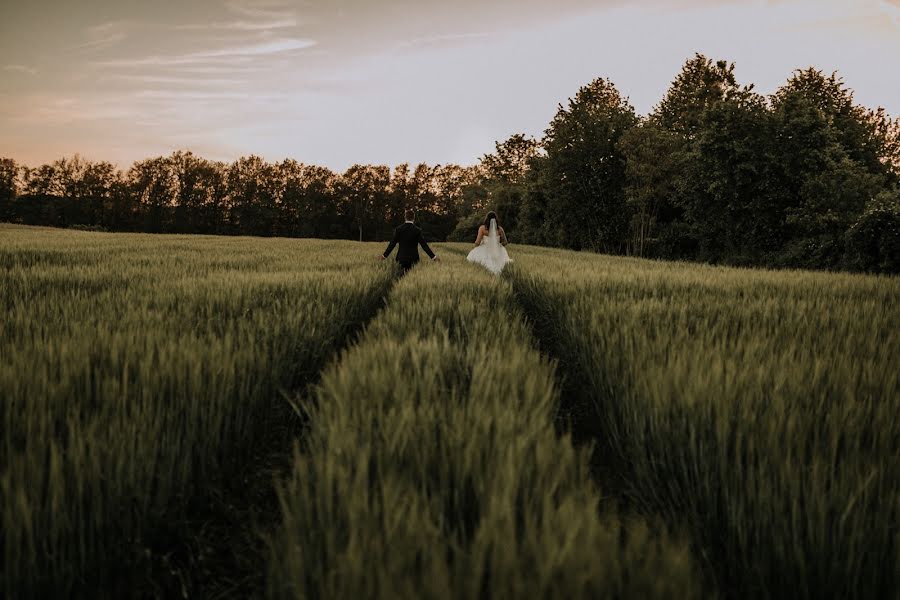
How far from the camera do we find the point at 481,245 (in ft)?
41.1

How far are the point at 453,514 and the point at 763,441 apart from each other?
928 mm

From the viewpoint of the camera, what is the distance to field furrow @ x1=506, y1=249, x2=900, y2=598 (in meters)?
0.91

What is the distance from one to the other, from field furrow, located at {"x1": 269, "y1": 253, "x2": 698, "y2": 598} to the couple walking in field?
802cm

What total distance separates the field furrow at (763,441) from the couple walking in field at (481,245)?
689 centimetres

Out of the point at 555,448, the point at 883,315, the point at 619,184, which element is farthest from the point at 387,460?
the point at 619,184

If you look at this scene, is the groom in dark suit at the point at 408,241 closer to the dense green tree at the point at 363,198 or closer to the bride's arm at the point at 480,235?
the bride's arm at the point at 480,235

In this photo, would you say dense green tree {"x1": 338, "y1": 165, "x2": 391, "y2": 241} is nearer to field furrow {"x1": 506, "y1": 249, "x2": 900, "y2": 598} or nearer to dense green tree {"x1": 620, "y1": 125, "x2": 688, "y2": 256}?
dense green tree {"x1": 620, "y1": 125, "x2": 688, "y2": 256}

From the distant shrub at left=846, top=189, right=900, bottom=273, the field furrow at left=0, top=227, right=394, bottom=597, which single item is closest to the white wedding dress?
the field furrow at left=0, top=227, right=394, bottom=597

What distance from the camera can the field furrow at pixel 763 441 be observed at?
910 mm

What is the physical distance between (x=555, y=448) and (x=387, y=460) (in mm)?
437

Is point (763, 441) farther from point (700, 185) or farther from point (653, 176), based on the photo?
point (653, 176)

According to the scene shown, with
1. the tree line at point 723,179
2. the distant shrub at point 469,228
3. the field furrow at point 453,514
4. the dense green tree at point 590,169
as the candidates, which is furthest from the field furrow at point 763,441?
the distant shrub at point 469,228

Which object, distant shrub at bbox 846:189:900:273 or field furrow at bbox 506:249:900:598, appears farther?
distant shrub at bbox 846:189:900:273

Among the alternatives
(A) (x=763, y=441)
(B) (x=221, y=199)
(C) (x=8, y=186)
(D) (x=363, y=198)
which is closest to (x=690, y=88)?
(A) (x=763, y=441)
